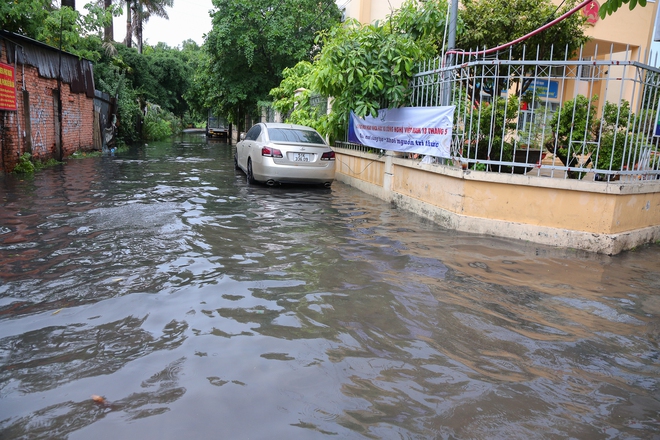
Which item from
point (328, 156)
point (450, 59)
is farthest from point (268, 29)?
point (450, 59)

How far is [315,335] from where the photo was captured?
3.87 meters

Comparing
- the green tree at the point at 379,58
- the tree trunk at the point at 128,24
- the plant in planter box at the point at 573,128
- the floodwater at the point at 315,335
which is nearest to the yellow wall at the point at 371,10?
the green tree at the point at 379,58

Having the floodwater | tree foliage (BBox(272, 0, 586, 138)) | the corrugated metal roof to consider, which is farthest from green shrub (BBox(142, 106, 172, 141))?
the floodwater

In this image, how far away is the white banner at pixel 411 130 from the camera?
27.6ft

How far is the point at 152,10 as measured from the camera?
40938 mm

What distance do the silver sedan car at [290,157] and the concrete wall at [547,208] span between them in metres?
3.37

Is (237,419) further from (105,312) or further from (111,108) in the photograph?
Answer: (111,108)

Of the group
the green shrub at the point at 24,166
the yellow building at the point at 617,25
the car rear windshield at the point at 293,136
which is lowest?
the green shrub at the point at 24,166

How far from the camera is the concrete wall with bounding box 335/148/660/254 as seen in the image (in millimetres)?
6773

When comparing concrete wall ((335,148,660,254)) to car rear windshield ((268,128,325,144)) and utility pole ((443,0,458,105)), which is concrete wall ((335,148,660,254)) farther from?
car rear windshield ((268,128,325,144))

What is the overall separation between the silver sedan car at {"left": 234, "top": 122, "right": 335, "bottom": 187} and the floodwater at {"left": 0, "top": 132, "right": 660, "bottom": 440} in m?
3.96

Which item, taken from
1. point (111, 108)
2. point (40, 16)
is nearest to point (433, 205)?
point (40, 16)

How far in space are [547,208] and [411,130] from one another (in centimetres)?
326

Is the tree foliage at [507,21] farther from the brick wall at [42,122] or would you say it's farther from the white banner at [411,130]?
the brick wall at [42,122]
